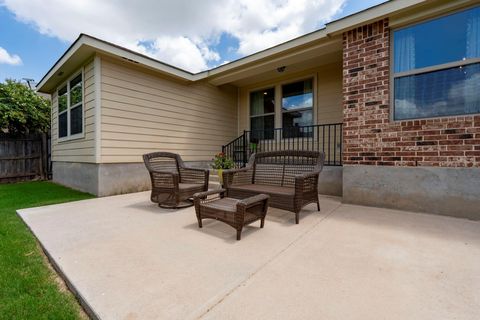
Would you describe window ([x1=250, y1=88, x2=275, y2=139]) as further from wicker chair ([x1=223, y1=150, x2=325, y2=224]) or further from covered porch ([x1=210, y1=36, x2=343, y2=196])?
wicker chair ([x1=223, y1=150, x2=325, y2=224])

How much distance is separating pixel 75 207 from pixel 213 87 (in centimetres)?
482

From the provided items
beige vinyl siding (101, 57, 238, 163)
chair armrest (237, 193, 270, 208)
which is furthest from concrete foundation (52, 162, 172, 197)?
chair armrest (237, 193, 270, 208)

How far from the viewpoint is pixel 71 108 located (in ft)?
19.7

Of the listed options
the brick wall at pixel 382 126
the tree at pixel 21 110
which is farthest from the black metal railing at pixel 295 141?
the tree at pixel 21 110

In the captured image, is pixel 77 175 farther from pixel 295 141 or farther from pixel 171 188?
pixel 295 141

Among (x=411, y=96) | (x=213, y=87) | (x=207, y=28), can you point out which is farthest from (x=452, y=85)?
(x=207, y=28)

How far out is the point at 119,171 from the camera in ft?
16.8

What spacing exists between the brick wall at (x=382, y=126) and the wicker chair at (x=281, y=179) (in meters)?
0.96

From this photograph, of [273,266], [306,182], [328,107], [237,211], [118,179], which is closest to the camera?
[273,266]

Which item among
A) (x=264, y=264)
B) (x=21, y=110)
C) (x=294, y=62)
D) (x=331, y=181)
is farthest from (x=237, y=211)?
(x=21, y=110)

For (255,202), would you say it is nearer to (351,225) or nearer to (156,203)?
(351,225)

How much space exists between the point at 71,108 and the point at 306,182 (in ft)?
20.4

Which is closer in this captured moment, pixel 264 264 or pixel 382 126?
pixel 264 264

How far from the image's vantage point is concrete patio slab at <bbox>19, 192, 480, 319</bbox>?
4.50 feet
